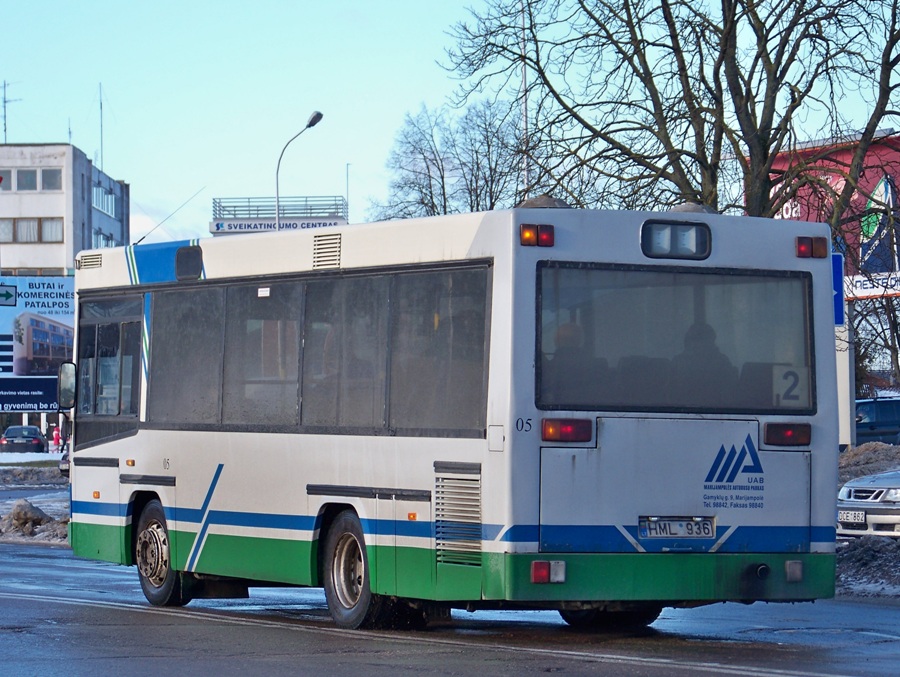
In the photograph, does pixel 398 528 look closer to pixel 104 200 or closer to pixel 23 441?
pixel 23 441

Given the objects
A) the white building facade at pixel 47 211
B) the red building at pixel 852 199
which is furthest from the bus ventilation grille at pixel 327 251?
the white building facade at pixel 47 211

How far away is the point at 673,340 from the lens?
1015 centimetres

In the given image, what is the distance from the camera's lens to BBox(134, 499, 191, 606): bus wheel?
13211 mm

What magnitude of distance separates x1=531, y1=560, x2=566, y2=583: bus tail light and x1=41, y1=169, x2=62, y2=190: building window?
86617 mm

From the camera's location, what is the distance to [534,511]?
9.73m

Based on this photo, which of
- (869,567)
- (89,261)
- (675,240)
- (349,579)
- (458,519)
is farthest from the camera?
(869,567)

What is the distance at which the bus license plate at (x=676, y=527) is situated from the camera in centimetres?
998

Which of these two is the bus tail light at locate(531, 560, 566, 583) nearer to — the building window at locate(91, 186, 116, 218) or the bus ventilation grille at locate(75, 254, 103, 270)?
the bus ventilation grille at locate(75, 254, 103, 270)

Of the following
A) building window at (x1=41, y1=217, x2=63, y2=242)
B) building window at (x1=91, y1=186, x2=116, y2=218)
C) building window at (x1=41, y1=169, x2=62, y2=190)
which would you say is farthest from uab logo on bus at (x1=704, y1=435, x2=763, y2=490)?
building window at (x1=91, y1=186, x2=116, y2=218)

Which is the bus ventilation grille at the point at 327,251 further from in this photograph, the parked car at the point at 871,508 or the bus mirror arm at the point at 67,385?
the parked car at the point at 871,508

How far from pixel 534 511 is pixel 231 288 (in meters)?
3.79

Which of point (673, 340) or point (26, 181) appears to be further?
point (26, 181)

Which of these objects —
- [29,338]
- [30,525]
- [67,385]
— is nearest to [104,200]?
[29,338]

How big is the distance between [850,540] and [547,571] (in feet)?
27.6
